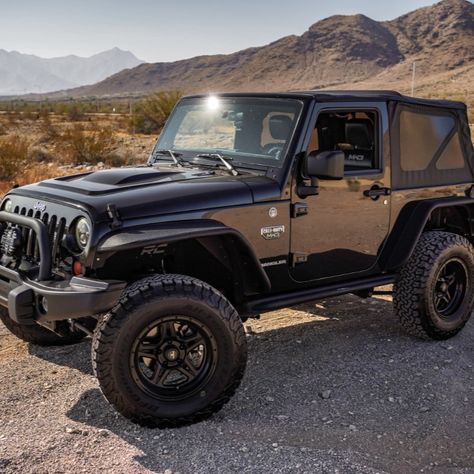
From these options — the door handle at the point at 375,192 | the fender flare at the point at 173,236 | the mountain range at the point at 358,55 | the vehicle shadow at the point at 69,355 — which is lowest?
the vehicle shadow at the point at 69,355

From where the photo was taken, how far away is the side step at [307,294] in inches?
170

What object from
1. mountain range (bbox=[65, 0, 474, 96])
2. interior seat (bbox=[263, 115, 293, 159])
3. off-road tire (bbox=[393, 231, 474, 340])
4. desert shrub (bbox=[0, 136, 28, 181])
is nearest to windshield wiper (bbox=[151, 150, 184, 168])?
interior seat (bbox=[263, 115, 293, 159])

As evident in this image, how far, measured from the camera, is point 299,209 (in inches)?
172

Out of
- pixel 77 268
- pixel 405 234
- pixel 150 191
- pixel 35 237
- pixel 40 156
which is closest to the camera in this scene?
pixel 77 268

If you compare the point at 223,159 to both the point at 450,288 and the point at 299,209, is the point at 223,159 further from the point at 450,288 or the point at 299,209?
the point at 450,288

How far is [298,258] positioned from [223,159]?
2.81 ft

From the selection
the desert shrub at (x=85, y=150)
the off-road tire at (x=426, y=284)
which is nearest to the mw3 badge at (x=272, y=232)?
the off-road tire at (x=426, y=284)

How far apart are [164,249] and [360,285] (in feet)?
5.10

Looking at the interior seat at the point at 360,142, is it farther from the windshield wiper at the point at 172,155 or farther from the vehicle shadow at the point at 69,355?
the vehicle shadow at the point at 69,355

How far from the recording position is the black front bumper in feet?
11.6

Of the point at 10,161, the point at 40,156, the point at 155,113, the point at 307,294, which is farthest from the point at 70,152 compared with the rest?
the point at 307,294

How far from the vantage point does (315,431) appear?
3.83m

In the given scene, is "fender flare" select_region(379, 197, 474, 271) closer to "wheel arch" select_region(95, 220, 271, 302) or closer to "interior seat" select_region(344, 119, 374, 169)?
"interior seat" select_region(344, 119, 374, 169)

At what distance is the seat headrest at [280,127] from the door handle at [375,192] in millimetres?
756
